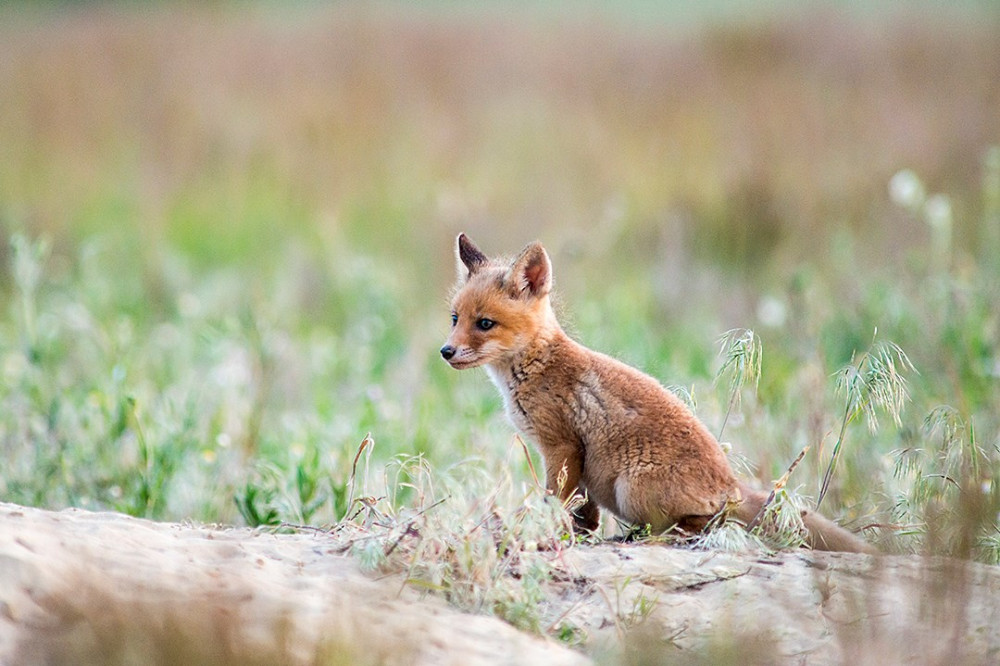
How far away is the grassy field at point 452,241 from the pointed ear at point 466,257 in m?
0.77

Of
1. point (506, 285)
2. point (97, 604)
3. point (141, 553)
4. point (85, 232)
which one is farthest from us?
point (85, 232)

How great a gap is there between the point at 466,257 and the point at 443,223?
20.8ft

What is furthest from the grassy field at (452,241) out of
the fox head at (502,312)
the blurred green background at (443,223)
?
the fox head at (502,312)

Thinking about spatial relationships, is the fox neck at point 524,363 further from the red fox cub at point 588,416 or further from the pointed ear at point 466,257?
the pointed ear at point 466,257

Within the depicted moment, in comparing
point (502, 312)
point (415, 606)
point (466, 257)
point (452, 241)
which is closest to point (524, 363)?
point (502, 312)

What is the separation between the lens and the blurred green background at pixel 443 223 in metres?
Result: 6.56

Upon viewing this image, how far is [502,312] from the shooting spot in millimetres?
5422

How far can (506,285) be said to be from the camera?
5496mm

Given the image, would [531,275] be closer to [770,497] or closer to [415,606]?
[770,497]

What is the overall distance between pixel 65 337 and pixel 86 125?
7.02 meters

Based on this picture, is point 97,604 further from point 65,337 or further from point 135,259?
point 135,259

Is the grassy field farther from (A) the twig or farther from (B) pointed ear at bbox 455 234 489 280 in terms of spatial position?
(B) pointed ear at bbox 455 234 489 280

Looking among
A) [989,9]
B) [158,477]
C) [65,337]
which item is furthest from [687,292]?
[989,9]

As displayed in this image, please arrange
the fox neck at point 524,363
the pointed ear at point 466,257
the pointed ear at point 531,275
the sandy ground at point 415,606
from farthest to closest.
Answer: the pointed ear at point 466,257
the pointed ear at point 531,275
the fox neck at point 524,363
the sandy ground at point 415,606
